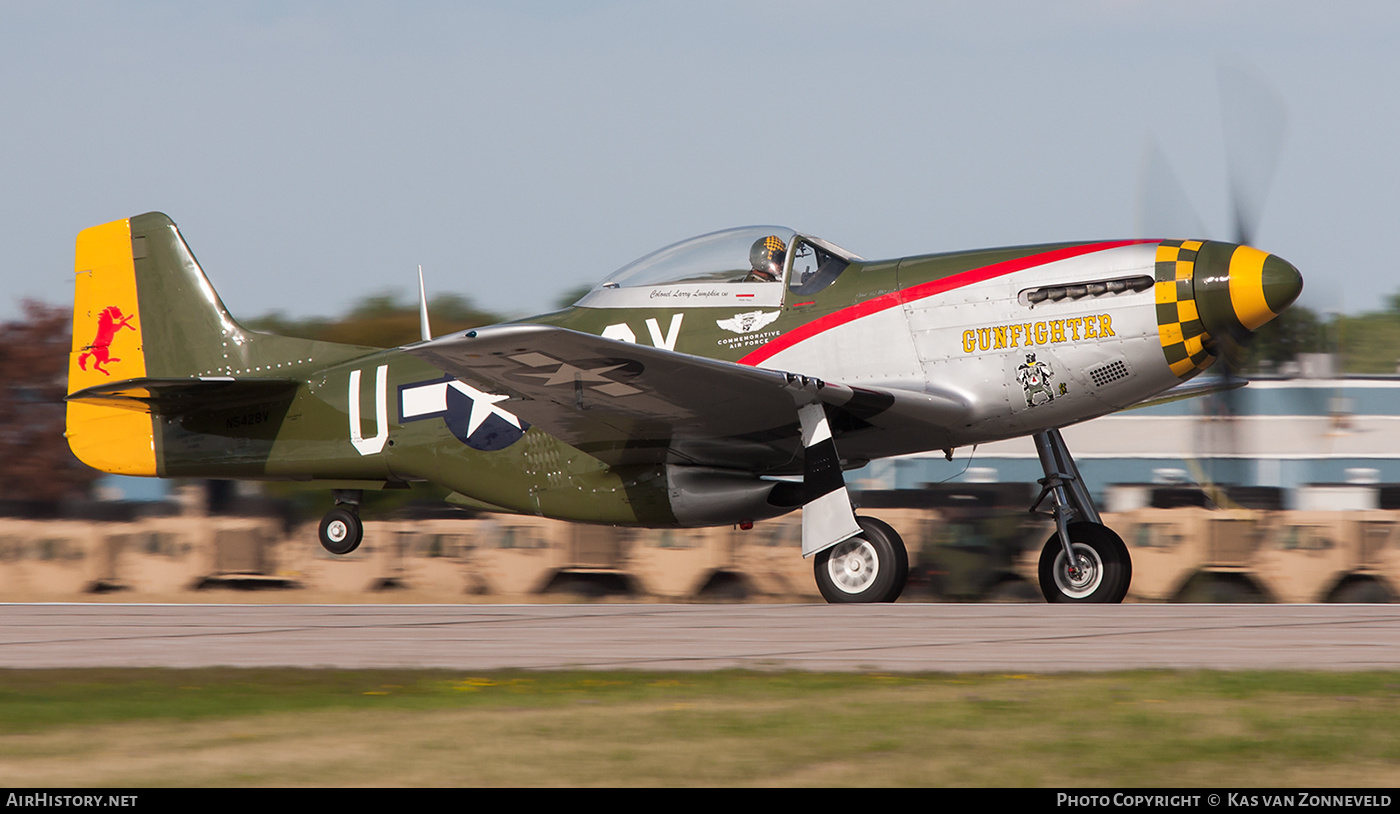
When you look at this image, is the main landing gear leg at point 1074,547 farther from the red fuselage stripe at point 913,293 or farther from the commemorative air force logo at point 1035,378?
the red fuselage stripe at point 913,293

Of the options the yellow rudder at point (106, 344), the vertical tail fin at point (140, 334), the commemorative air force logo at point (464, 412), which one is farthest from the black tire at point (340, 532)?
the yellow rudder at point (106, 344)

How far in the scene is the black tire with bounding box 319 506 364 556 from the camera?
1266 centimetres

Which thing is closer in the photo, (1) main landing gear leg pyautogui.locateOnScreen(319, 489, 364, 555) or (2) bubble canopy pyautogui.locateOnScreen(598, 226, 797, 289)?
(2) bubble canopy pyautogui.locateOnScreen(598, 226, 797, 289)

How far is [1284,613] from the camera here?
9.41 m

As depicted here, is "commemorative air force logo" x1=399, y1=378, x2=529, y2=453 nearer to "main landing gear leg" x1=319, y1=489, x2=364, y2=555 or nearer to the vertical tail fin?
"main landing gear leg" x1=319, y1=489, x2=364, y2=555

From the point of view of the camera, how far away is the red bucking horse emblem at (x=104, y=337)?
13.6 metres

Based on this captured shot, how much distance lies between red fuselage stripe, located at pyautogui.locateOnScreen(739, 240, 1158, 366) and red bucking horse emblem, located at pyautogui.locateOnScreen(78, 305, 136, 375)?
6719 mm

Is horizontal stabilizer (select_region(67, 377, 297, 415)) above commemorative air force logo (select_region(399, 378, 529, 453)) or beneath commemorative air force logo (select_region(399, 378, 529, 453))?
above

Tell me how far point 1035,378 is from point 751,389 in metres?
2.20

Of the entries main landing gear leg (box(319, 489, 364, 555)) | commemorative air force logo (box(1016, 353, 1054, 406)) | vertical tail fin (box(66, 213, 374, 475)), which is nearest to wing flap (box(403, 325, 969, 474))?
commemorative air force logo (box(1016, 353, 1054, 406))

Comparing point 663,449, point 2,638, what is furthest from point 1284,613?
point 2,638
